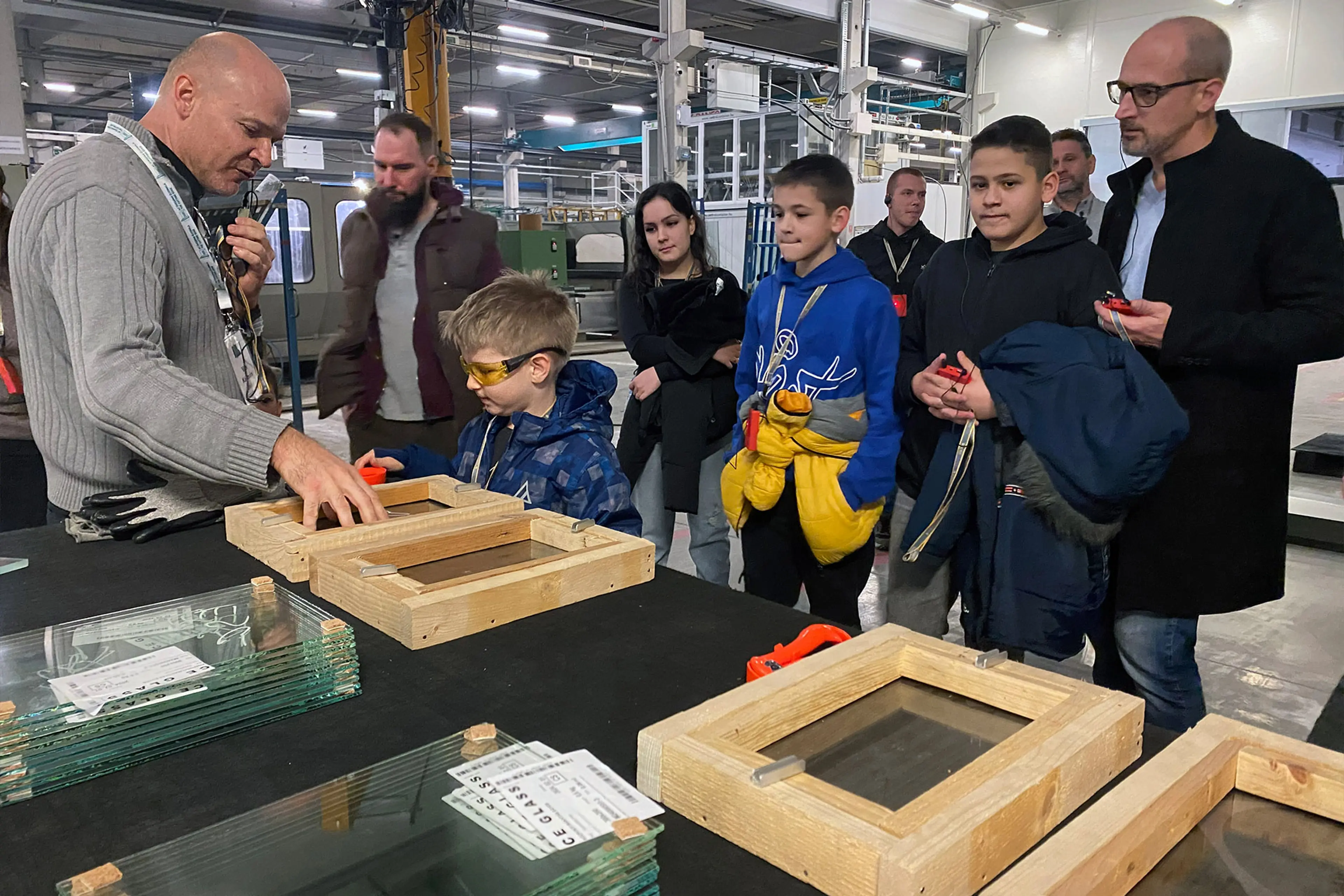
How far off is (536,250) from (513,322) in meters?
7.73

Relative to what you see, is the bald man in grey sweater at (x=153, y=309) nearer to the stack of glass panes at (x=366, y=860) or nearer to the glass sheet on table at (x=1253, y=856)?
the stack of glass panes at (x=366, y=860)

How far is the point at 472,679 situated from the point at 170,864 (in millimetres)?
360

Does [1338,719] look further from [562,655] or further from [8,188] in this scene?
[8,188]

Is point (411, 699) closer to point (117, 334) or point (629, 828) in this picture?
point (629, 828)

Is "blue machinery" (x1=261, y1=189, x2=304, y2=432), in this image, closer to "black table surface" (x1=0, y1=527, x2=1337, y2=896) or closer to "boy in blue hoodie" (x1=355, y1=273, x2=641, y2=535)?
"boy in blue hoodie" (x1=355, y1=273, x2=641, y2=535)

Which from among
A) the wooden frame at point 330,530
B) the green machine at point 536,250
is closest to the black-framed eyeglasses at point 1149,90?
the wooden frame at point 330,530

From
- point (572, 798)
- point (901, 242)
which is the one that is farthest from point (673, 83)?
point (572, 798)

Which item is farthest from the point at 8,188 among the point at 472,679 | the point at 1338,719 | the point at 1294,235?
the point at 1338,719

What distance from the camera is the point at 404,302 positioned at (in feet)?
8.89

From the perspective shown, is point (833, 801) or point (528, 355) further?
point (528, 355)

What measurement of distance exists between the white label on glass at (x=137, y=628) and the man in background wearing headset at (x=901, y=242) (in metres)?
3.13

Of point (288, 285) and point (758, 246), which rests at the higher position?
point (758, 246)

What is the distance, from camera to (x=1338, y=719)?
2.24 meters

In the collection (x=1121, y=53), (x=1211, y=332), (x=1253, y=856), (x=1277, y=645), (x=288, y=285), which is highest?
(x=1121, y=53)
